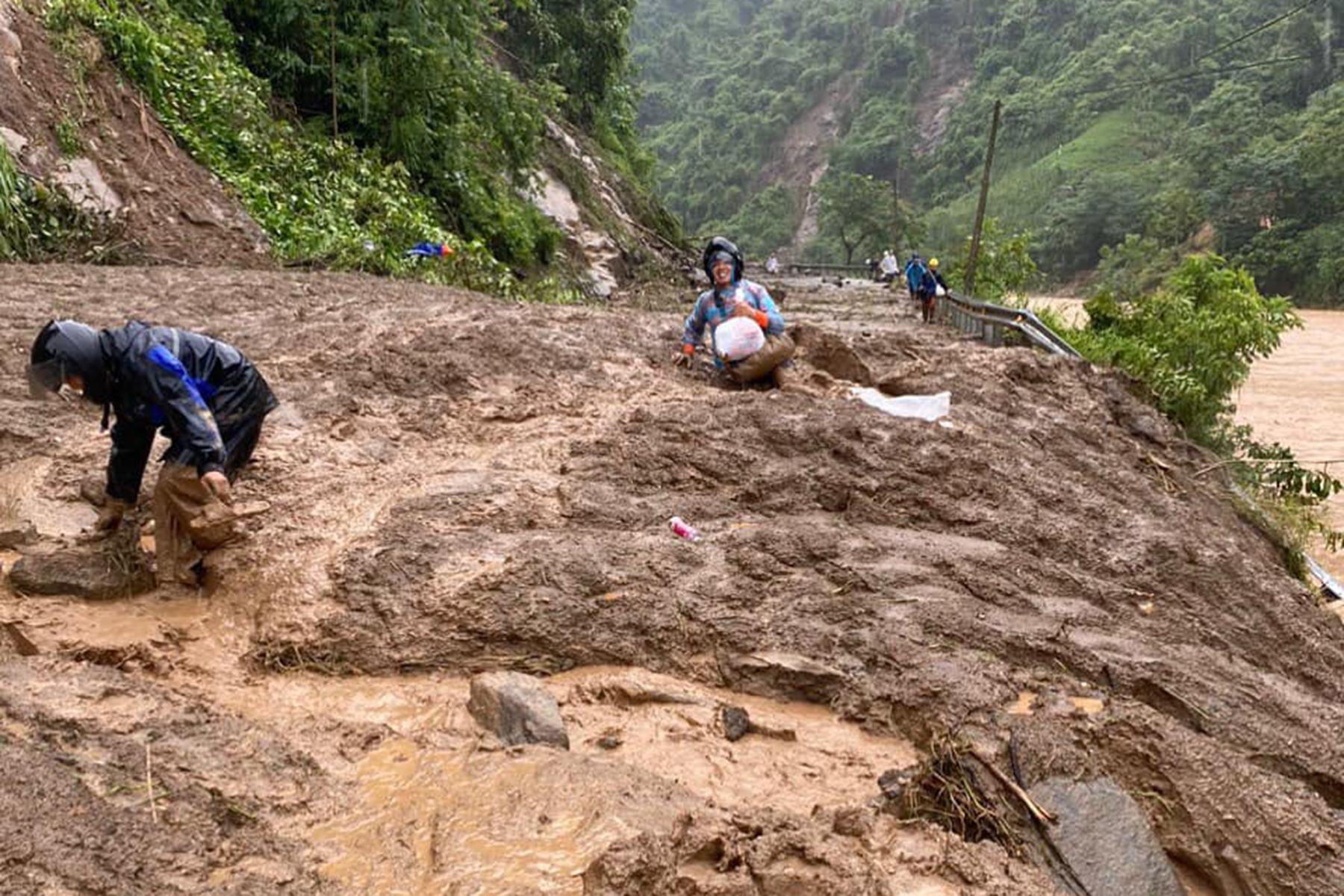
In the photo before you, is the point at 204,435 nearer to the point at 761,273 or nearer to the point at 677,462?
the point at 677,462

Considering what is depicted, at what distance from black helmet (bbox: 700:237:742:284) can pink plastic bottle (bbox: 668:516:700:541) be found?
2646mm

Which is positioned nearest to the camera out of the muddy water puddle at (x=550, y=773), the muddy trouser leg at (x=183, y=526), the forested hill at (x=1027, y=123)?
the muddy water puddle at (x=550, y=773)

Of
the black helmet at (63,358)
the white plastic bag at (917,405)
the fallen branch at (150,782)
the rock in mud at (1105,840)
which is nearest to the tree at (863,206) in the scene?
the white plastic bag at (917,405)

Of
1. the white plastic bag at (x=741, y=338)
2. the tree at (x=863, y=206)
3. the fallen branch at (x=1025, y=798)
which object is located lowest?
the fallen branch at (x=1025, y=798)

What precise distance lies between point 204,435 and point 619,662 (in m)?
1.94

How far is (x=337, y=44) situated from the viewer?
43.0 feet

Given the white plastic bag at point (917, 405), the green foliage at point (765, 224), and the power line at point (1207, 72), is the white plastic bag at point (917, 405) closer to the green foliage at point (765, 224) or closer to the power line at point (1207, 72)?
the power line at point (1207, 72)

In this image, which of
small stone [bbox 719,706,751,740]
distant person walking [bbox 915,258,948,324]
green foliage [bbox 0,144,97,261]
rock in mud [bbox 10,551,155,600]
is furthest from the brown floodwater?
green foliage [bbox 0,144,97,261]

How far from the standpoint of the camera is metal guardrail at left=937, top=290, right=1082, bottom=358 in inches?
323

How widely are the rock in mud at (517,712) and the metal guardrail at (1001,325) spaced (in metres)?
5.64

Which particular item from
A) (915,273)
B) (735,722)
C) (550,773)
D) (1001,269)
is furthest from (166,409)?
(1001,269)

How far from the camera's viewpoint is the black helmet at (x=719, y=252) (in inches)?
246

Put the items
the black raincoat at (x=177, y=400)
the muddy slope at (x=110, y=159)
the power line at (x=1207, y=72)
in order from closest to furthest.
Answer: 1. the black raincoat at (x=177, y=400)
2. the muddy slope at (x=110, y=159)
3. the power line at (x=1207, y=72)

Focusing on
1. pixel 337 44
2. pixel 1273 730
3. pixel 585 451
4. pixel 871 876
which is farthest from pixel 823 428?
pixel 337 44
